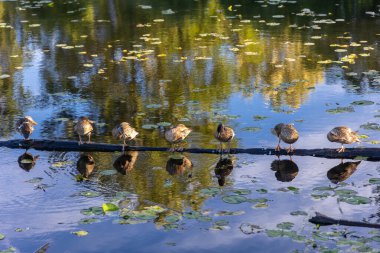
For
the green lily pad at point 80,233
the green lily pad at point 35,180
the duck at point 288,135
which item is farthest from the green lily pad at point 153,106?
the green lily pad at point 80,233

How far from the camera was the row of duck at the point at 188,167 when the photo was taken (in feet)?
31.6

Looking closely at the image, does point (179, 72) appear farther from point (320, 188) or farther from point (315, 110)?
point (320, 188)

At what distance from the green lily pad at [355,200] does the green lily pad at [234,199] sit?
1.18m

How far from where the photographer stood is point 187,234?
7.93 m

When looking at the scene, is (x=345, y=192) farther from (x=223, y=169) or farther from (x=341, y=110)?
(x=341, y=110)

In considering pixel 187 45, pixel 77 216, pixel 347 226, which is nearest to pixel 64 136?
pixel 77 216

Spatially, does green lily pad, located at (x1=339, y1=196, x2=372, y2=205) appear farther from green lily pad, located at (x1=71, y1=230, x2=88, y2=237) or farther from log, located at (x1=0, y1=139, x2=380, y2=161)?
green lily pad, located at (x1=71, y1=230, x2=88, y2=237)

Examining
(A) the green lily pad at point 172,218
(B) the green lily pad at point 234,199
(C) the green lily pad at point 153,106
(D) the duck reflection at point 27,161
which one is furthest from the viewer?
(C) the green lily pad at point 153,106

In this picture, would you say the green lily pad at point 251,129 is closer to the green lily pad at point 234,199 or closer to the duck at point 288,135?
the duck at point 288,135

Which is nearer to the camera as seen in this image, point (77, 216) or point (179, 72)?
point (77, 216)

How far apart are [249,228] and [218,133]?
2504 mm

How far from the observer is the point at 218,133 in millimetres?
10320

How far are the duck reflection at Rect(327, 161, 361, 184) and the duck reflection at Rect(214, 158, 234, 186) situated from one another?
4.41 ft

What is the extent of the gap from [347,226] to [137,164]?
341 cm
